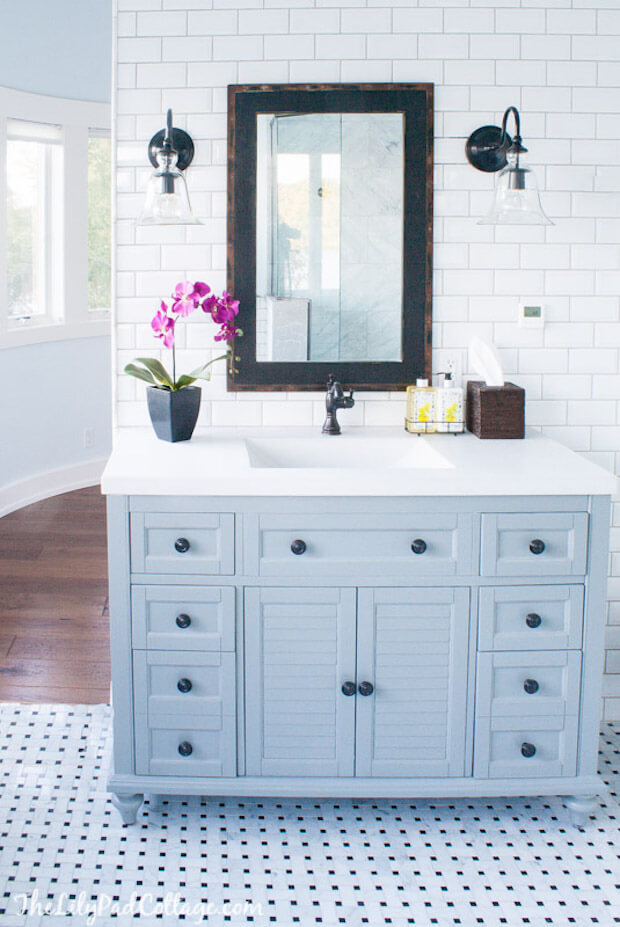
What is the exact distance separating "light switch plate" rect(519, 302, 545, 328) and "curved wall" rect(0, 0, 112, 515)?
350 cm

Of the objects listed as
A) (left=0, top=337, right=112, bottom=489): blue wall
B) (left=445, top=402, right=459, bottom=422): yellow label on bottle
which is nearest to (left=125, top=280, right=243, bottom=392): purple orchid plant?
(left=445, top=402, right=459, bottom=422): yellow label on bottle

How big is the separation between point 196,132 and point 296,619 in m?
1.48

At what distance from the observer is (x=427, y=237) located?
121 inches

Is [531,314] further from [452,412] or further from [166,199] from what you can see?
[166,199]

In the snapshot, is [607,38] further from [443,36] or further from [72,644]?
[72,644]

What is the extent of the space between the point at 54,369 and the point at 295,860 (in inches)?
166

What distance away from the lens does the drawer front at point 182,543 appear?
2559 millimetres

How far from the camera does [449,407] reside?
9.98 feet

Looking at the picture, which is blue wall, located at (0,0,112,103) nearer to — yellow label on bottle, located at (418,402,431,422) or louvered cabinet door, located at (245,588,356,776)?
yellow label on bottle, located at (418,402,431,422)

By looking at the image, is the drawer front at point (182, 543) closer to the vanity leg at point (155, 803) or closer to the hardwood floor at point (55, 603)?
the vanity leg at point (155, 803)

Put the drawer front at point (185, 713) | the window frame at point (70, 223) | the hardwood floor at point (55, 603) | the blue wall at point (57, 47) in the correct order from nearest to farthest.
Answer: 1. the drawer front at point (185, 713)
2. the hardwood floor at point (55, 603)
3. the blue wall at point (57, 47)
4. the window frame at point (70, 223)

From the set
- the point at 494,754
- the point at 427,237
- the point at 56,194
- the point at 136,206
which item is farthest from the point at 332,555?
the point at 56,194

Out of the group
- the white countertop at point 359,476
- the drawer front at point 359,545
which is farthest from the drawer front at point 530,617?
the white countertop at point 359,476

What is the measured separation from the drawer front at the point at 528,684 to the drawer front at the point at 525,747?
0.09 feet
